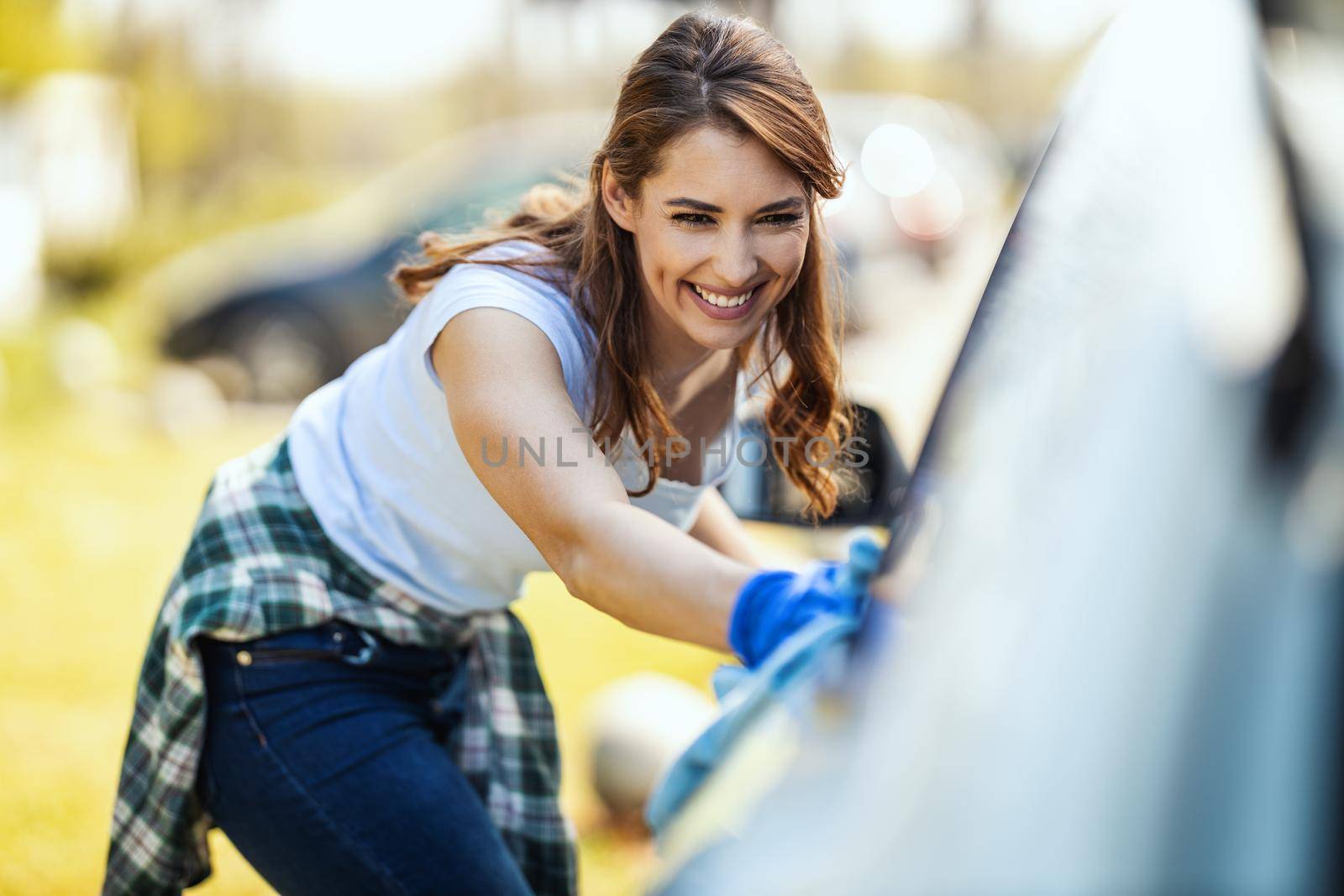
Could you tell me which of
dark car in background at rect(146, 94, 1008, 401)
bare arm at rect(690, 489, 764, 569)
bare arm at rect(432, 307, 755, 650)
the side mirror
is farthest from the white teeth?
dark car in background at rect(146, 94, 1008, 401)

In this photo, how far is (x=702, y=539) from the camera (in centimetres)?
230

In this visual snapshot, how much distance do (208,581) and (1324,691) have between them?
167cm

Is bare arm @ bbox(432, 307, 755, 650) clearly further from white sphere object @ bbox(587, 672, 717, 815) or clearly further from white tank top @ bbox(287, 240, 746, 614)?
white sphere object @ bbox(587, 672, 717, 815)

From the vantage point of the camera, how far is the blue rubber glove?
1.21 metres

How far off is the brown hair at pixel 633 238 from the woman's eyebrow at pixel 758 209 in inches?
1.5

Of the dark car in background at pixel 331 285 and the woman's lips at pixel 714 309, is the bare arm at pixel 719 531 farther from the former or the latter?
the dark car in background at pixel 331 285

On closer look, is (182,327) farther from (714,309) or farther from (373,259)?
(714,309)

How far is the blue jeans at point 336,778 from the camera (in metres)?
1.86

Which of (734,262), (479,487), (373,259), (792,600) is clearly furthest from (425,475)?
(373,259)

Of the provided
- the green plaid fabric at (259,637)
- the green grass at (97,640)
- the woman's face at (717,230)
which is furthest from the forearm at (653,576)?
the green grass at (97,640)

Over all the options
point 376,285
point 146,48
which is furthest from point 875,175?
point 146,48

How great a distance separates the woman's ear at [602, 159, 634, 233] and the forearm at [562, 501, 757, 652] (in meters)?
0.56

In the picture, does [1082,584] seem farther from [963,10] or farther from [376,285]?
[963,10]

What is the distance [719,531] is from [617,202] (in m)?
0.66
